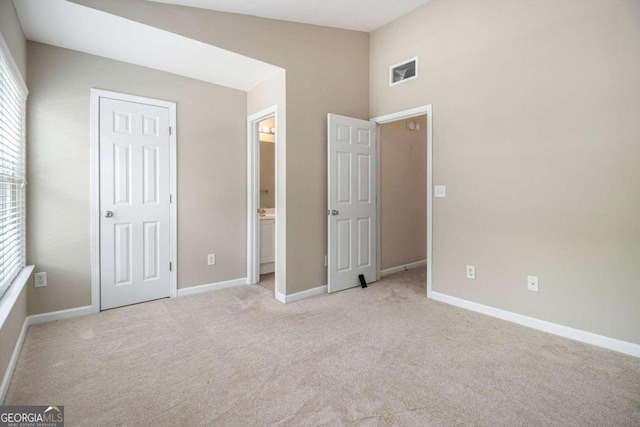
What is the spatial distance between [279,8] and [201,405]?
321 cm

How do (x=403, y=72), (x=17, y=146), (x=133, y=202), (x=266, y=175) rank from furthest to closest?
(x=266, y=175) < (x=403, y=72) < (x=133, y=202) < (x=17, y=146)

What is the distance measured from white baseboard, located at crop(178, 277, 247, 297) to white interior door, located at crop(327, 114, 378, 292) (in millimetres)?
1165

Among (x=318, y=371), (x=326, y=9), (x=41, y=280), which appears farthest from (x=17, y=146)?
(x=326, y=9)

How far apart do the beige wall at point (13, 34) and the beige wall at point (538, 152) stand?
333 centimetres

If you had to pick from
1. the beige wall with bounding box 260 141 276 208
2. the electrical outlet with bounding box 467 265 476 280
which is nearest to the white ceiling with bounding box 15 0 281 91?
the beige wall with bounding box 260 141 276 208

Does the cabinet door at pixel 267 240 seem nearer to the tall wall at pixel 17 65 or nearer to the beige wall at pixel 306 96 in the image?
the beige wall at pixel 306 96

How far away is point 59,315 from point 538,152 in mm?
4355

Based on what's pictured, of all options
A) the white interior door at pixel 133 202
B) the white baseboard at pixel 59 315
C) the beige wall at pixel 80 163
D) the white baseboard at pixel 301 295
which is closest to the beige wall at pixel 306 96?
the white baseboard at pixel 301 295

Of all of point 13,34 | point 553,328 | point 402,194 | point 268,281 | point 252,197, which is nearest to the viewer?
point 13,34

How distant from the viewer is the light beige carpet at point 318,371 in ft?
5.22

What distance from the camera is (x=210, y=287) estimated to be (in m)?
3.59

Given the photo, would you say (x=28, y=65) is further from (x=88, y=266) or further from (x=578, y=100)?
(x=578, y=100)

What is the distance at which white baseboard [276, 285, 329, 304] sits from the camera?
10.6ft

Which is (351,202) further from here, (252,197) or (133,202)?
(133,202)
